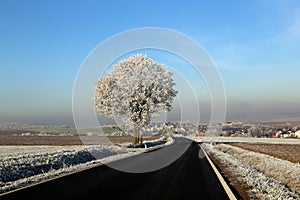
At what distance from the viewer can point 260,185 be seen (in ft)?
36.2

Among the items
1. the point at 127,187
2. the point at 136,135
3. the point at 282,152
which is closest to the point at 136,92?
the point at 136,135

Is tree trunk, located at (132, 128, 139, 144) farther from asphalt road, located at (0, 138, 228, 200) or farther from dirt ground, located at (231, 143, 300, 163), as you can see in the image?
asphalt road, located at (0, 138, 228, 200)

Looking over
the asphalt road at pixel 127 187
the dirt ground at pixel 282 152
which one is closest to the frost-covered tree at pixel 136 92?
the dirt ground at pixel 282 152

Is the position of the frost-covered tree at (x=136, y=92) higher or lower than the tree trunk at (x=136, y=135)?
higher

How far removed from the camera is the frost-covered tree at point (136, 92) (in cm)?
4228

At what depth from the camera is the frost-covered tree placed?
4228cm

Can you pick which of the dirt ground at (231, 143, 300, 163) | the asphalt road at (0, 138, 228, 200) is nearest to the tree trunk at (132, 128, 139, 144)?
the dirt ground at (231, 143, 300, 163)

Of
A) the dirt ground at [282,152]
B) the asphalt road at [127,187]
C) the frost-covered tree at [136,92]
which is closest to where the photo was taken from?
the asphalt road at [127,187]

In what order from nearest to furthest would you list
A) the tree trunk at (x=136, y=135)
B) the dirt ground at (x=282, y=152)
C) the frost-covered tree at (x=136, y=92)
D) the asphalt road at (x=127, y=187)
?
the asphalt road at (x=127, y=187) → the dirt ground at (x=282, y=152) → the frost-covered tree at (x=136, y=92) → the tree trunk at (x=136, y=135)

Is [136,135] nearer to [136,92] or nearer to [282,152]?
[136,92]

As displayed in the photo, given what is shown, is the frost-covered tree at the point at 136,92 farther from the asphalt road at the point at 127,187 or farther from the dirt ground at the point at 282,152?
the asphalt road at the point at 127,187

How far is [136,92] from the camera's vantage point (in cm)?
4203

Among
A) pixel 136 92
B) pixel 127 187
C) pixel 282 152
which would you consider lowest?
pixel 282 152

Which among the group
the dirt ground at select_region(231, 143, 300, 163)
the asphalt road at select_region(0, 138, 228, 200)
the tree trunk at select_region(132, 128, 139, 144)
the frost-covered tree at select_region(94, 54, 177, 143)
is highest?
the frost-covered tree at select_region(94, 54, 177, 143)
